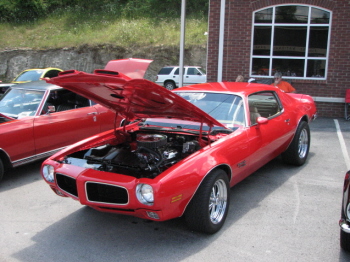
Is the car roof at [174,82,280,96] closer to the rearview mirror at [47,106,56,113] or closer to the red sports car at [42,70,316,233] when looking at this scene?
the red sports car at [42,70,316,233]

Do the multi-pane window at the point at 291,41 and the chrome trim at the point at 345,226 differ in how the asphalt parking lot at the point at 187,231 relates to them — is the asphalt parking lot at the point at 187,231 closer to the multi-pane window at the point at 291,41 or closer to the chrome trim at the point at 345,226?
the chrome trim at the point at 345,226

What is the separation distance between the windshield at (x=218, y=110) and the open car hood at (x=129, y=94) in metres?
0.33

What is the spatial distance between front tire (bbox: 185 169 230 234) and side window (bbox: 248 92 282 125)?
3.97ft

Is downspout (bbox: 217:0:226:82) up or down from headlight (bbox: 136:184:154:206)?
up

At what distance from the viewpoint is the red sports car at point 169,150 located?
10.7 feet

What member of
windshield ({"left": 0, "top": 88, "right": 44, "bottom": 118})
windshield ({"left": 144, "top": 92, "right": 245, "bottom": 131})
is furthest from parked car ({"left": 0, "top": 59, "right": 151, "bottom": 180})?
windshield ({"left": 144, "top": 92, "right": 245, "bottom": 131})

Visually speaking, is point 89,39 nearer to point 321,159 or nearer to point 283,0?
point 283,0

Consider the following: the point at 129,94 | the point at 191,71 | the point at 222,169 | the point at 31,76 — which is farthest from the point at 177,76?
the point at 129,94

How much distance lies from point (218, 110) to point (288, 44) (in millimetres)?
7036

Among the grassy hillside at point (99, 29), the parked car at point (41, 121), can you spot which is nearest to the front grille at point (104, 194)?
the parked car at point (41, 121)

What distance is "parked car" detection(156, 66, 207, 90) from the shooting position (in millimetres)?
18989

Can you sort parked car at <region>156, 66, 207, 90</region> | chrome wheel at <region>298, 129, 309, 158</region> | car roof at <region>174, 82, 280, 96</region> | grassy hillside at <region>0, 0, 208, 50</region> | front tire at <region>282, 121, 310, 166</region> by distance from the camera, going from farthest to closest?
grassy hillside at <region>0, 0, 208, 50</region>, parked car at <region>156, 66, 207, 90</region>, chrome wheel at <region>298, 129, 309, 158</region>, front tire at <region>282, 121, 310, 166</region>, car roof at <region>174, 82, 280, 96</region>

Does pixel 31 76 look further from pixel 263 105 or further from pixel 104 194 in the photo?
pixel 104 194

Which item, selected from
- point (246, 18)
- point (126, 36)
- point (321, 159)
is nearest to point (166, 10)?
point (126, 36)
